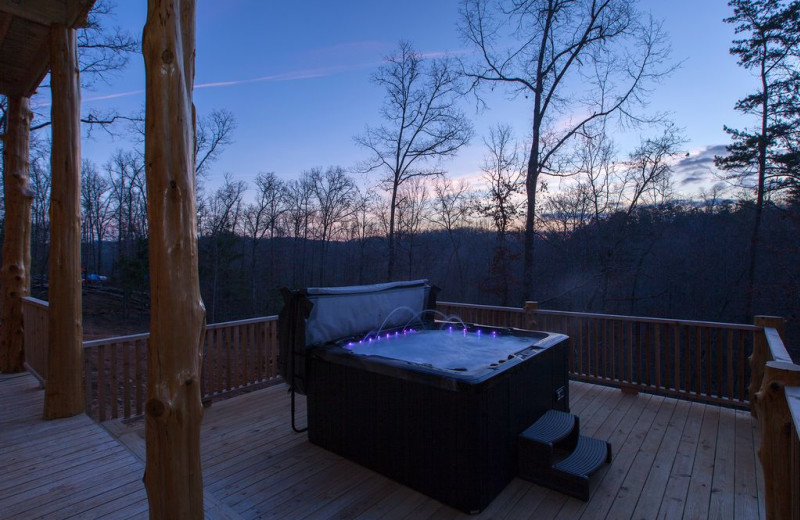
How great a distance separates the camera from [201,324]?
184cm

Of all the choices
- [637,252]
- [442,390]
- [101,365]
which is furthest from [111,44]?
[637,252]

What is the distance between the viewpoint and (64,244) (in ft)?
11.0

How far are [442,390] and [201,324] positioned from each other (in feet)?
4.65

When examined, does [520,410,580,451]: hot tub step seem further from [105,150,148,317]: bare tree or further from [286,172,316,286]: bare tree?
[105,150,148,317]: bare tree

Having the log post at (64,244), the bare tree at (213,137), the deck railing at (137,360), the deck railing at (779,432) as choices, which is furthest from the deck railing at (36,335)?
the bare tree at (213,137)

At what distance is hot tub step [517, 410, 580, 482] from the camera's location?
2.63m

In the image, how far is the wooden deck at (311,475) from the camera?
2340 mm

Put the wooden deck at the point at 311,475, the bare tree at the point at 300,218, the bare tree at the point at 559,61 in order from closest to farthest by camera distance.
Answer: the wooden deck at the point at 311,475 < the bare tree at the point at 559,61 < the bare tree at the point at 300,218

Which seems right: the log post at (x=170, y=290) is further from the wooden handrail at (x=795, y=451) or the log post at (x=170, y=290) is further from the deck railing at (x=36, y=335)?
the deck railing at (x=36, y=335)

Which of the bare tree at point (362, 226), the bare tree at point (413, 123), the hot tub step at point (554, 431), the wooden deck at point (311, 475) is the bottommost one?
the wooden deck at point (311, 475)

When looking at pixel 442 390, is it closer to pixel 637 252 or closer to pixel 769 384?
pixel 769 384

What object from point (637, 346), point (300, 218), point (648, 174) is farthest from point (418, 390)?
point (300, 218)

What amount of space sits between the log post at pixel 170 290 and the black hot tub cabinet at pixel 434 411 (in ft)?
4.08

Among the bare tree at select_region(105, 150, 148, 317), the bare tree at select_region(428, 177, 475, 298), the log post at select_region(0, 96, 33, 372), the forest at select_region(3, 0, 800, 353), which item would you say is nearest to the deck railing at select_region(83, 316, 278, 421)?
the log post at select_region(0, 96, 33, 372)
